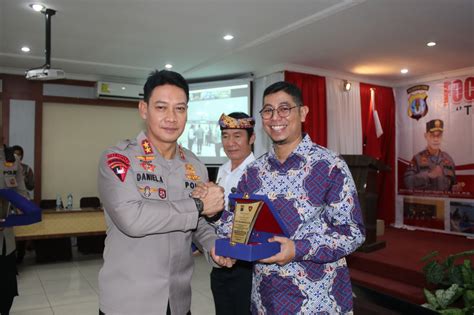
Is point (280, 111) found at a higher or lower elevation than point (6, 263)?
higher

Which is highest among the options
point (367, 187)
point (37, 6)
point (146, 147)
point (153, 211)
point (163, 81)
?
point (37, 6)

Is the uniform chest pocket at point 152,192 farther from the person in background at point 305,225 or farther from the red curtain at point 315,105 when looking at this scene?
the red curtain at point 315,105

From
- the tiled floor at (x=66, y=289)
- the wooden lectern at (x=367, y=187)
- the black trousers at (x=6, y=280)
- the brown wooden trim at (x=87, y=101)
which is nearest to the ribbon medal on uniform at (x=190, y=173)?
the black trousers at (x=6, y=280)

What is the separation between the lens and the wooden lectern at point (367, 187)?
528 centimetres

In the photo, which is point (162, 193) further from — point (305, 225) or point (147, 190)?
point (305, 225)

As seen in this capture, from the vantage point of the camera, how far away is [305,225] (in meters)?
1.62

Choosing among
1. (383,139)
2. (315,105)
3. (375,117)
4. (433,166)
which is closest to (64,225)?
(315,105)

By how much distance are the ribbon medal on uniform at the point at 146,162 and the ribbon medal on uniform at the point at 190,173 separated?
6.2 inches

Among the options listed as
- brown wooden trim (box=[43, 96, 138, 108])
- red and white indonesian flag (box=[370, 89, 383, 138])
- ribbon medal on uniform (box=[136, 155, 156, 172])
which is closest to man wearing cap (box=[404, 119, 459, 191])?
red and white indonesian flag (box=[370, 89, 383, 138])

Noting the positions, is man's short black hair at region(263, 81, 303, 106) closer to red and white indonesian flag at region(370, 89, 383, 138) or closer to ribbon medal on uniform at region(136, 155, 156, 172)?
ribbon medal on uniform at region(136, 155, 156, 172)

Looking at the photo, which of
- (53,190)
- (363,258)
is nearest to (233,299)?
(363,258)

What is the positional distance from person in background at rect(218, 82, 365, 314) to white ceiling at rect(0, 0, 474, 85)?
115 inches

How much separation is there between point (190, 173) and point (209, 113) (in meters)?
6.46

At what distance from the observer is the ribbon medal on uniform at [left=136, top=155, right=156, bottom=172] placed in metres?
1.54
